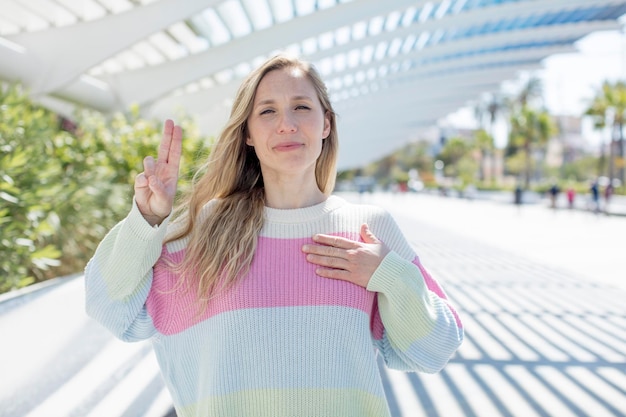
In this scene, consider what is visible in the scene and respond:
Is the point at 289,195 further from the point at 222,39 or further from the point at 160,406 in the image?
the point at 222,39

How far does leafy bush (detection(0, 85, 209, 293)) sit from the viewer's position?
6.45m

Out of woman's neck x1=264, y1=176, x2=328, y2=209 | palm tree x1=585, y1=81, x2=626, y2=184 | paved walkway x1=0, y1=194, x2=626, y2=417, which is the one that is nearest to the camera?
woman's neck x1=264, y1=176, x2=328, y2=209

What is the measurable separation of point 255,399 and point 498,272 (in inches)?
335

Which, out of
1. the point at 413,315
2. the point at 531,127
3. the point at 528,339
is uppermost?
the point at 413,315

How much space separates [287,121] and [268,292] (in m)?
0.45

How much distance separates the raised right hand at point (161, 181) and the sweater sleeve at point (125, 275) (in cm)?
4

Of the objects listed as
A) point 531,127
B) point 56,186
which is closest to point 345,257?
point 56,186

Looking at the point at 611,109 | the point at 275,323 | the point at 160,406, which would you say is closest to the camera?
the point at 275,323

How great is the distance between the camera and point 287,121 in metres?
1.64

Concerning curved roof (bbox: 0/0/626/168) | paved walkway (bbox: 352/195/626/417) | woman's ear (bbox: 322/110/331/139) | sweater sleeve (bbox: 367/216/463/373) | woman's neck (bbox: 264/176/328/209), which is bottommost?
paved walkway (bbox: 352/195/626/417)

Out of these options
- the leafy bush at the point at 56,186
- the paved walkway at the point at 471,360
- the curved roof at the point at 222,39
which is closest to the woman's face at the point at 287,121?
the paved walkway at the point at 471,360

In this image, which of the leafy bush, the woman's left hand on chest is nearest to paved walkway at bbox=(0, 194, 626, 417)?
the leafy bush

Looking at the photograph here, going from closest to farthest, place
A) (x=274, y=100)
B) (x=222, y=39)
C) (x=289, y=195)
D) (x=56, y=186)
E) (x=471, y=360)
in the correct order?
(x=274, y=100) → (x=289, y=195) → (x=471, y=360) → (x=56, y=186) → (x=222, y=39)

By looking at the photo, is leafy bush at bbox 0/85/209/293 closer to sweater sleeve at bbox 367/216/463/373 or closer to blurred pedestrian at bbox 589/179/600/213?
sweater sleeve at bbox 367/216/463/373
